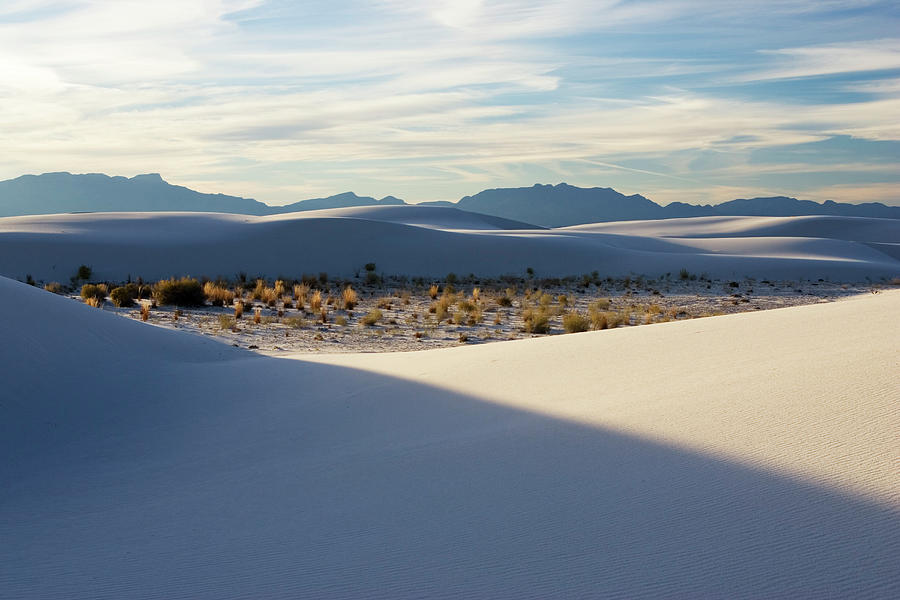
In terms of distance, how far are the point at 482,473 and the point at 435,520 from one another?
2.67 feet

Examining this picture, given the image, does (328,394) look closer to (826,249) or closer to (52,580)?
(52,580)

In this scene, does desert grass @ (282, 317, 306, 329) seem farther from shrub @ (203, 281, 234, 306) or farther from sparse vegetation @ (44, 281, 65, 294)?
sparse vegetation @ (44, 281, 65, 294)

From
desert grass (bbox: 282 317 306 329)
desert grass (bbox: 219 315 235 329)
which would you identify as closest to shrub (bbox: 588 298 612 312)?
desert grass (bbox: 282 317 306 329)

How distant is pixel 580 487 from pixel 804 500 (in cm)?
121

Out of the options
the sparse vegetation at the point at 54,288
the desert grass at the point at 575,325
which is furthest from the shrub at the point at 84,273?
the desert grass at the point at 575,325

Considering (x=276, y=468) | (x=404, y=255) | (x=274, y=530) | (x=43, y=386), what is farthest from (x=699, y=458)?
(x=404, y=255)

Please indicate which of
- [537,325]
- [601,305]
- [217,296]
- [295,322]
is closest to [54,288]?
[217,296]

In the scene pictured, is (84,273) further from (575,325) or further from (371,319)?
(575,325)

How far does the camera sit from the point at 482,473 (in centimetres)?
514

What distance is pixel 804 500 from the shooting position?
3.94 meters

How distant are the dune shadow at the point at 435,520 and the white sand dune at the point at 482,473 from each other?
0.02 m

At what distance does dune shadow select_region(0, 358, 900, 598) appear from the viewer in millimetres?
3471

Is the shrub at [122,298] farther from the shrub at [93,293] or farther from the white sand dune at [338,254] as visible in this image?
the white sand dune at [338,254]

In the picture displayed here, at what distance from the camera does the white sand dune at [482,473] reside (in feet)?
11.8
